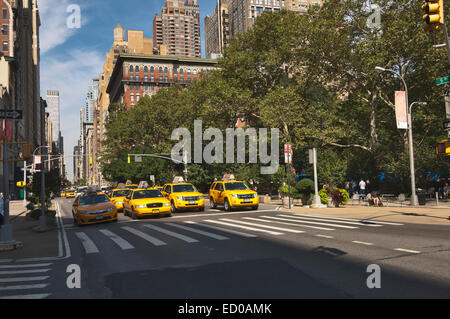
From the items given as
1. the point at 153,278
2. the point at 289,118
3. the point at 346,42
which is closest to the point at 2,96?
the point at 289,118

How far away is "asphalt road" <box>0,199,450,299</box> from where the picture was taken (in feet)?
19.1

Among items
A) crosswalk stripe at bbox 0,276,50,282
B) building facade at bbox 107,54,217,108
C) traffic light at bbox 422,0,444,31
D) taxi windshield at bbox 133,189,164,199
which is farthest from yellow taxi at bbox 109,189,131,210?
building facade at bbox 107,54,217,108

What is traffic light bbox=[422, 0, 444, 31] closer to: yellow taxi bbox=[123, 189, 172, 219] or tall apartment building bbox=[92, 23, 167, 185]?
yellow taxi bbox=[123, 189, 172, 219]

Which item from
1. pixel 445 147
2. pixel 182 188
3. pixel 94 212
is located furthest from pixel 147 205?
pixel 445 147

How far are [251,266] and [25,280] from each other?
4.39m

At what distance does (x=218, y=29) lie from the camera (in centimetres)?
15625

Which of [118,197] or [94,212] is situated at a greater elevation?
[118,197]

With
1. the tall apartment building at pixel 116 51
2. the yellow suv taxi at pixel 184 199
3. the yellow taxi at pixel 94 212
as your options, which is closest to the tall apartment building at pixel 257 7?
the tall apartment building at pixel 116 51

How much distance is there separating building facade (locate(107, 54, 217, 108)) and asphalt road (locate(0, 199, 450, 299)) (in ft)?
340

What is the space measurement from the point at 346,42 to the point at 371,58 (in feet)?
15.2

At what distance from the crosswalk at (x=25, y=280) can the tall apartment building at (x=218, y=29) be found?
131101 millimetres

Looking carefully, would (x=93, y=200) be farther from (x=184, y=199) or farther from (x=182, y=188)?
(x=182, y=188)

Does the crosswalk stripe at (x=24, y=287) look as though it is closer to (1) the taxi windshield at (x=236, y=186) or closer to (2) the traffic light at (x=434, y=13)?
(2) the traffic light at (x=434, y=13)

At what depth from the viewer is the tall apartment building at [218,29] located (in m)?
150
